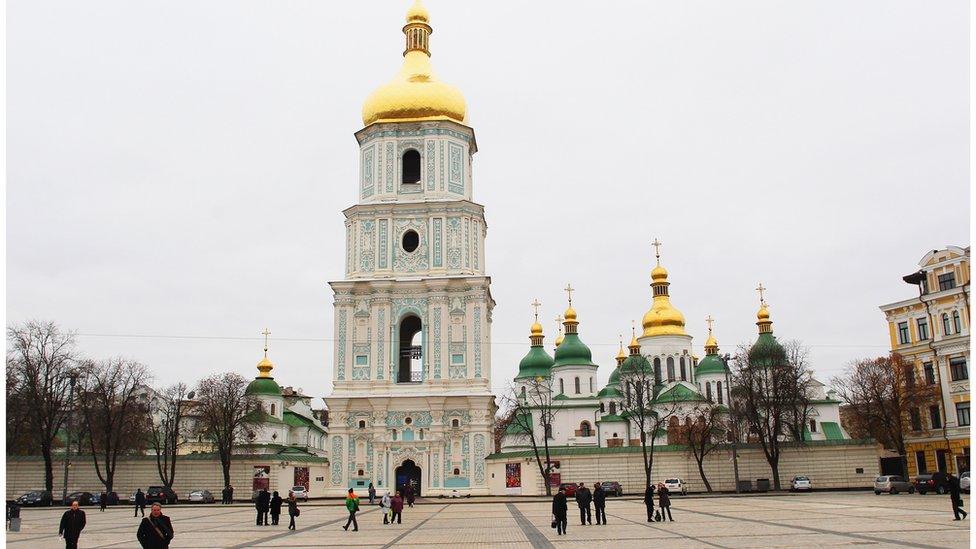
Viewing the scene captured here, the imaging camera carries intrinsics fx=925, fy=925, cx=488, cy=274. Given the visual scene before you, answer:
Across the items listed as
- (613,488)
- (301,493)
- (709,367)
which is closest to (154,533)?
(301,493)

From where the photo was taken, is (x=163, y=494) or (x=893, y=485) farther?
(x=163, y=494)

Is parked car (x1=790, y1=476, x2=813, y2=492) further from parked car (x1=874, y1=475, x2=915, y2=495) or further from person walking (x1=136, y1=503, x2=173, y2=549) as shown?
person walking (x1=136, y1=503, x2=173, y2=549)

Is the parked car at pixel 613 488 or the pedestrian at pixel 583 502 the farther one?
the parked car at pixel 613 488

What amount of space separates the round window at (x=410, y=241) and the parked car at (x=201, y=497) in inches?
690

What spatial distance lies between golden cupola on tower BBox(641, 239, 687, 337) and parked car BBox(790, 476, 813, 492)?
103ft

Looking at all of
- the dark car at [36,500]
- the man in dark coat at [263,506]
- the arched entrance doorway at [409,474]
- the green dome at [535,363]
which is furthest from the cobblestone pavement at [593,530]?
the green dome at [535,363]

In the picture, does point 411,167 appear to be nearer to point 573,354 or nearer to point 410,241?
point 410,241

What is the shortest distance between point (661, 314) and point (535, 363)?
40.5ft

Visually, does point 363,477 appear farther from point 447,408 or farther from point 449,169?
point 449,169

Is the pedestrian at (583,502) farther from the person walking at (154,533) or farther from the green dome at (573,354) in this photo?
the green dome at (573,354)

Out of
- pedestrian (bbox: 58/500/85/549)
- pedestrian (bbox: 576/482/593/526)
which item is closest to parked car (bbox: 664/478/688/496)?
pedestrian (bbox: 576/482/593/526)

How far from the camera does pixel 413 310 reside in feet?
174

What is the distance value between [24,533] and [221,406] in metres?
32.2

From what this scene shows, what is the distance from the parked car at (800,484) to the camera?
163 ft
